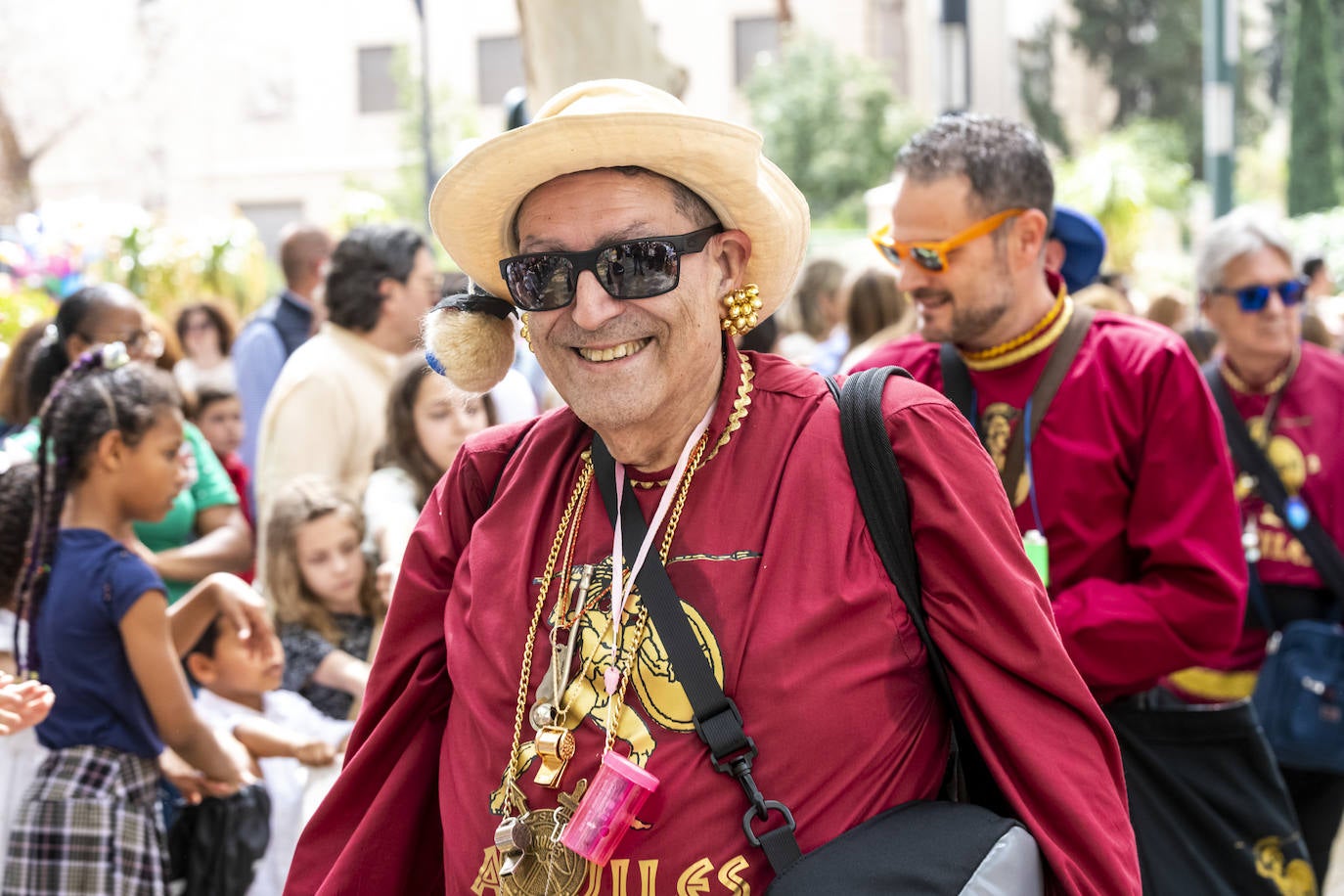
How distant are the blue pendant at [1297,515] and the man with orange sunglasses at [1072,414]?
128cm

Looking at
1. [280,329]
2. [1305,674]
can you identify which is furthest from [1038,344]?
[280,329]

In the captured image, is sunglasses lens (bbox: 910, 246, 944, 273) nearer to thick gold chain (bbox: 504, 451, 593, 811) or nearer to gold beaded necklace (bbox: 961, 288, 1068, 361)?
gold beaded necklace (bbox: 961, 288, 1068, 361)

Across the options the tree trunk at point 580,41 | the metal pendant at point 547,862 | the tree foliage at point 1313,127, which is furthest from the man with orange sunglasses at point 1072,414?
the tree foliage at point 1313,127

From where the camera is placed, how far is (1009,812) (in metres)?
2.27

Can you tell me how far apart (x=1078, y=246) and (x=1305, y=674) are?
1519mm

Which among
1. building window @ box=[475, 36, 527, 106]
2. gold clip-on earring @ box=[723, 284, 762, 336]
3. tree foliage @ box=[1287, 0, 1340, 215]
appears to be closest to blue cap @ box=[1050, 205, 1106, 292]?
gold clip-on earring @ box=[723, 284, 762, 336]

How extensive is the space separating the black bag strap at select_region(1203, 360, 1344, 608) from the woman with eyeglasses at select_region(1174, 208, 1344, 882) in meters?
0.01

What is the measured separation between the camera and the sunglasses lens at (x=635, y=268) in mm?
2352

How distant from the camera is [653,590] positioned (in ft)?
7.56

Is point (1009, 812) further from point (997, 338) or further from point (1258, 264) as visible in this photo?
point (1258, 264)

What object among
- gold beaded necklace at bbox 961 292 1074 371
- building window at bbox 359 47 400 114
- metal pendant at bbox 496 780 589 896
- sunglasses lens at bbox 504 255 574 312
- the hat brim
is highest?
building window at bbox 359 47 400 114

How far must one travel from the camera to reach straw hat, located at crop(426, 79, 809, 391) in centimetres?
231

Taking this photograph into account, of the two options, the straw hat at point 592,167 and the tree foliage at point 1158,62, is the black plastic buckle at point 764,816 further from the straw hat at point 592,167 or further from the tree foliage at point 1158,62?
the tree foliage at point 1158,62

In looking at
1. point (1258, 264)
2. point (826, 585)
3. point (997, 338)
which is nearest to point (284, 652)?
point (997, 338)
